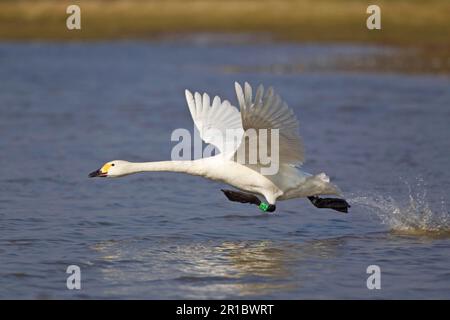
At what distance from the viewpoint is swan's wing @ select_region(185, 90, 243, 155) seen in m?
9.80

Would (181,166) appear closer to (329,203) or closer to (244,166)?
(244,166)

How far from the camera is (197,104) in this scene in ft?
32.3

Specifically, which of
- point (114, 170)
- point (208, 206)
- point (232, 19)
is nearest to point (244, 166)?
point (114, 170)

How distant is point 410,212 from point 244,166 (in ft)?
7.61

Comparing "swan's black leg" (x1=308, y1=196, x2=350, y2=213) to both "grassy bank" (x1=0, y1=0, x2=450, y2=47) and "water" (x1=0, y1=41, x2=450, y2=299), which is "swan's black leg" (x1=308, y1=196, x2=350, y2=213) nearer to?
"water" (x1=0, y1=41, x2=450, y2=299)

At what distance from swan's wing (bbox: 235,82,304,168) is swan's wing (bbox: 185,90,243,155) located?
1.03 m

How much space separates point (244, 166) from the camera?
30.0ft

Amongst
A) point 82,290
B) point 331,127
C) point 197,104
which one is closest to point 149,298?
point 82,290

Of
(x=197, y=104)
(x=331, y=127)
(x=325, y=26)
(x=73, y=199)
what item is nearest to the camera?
(x=197, y=104)

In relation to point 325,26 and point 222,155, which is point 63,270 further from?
point 325,26

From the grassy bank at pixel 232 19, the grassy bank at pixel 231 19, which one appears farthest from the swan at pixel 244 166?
the grassy bank at pixel 231 19

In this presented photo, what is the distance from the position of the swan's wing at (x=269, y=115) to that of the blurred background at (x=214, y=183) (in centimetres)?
111

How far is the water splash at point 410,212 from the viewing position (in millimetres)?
9875

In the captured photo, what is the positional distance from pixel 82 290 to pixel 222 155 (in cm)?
221
